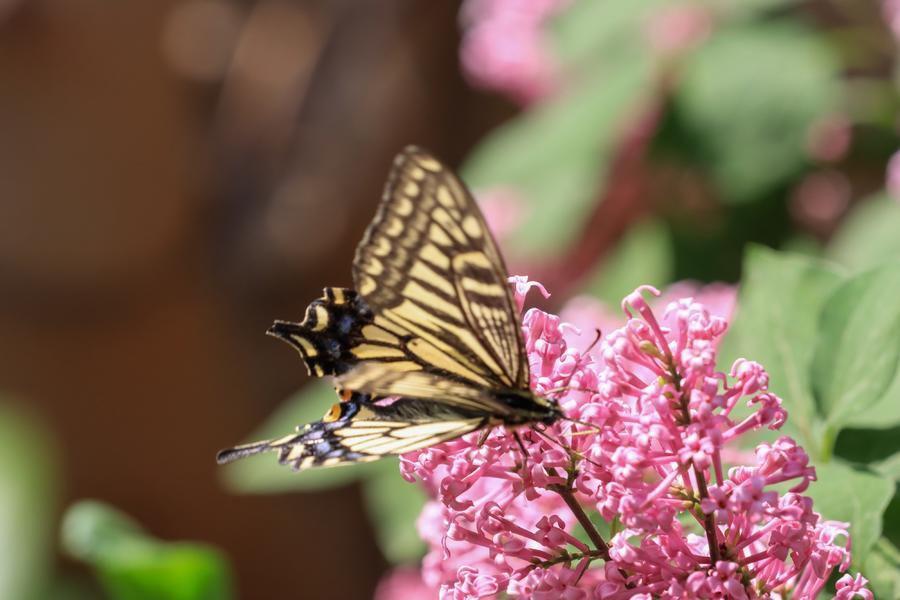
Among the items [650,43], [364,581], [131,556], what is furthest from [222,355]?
[131,556]

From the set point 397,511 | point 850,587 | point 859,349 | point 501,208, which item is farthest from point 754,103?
point 850,587

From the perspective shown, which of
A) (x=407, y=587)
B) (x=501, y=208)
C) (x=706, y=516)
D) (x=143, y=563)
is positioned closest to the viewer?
(x=706, y=516)

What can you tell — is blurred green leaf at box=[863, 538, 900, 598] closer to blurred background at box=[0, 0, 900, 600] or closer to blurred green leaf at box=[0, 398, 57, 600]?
blurred background at box=[0, 0, 900, 600]

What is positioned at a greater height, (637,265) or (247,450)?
(247,450)

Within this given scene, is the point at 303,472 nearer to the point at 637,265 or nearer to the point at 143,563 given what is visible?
the point at 143,563

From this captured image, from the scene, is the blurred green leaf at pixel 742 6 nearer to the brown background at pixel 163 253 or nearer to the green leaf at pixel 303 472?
the green leaf at pixel 303 472

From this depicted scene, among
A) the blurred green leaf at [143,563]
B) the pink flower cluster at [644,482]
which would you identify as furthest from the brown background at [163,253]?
the pink flower cluster at [644,482]

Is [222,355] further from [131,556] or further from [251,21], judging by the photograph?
[131,556]
